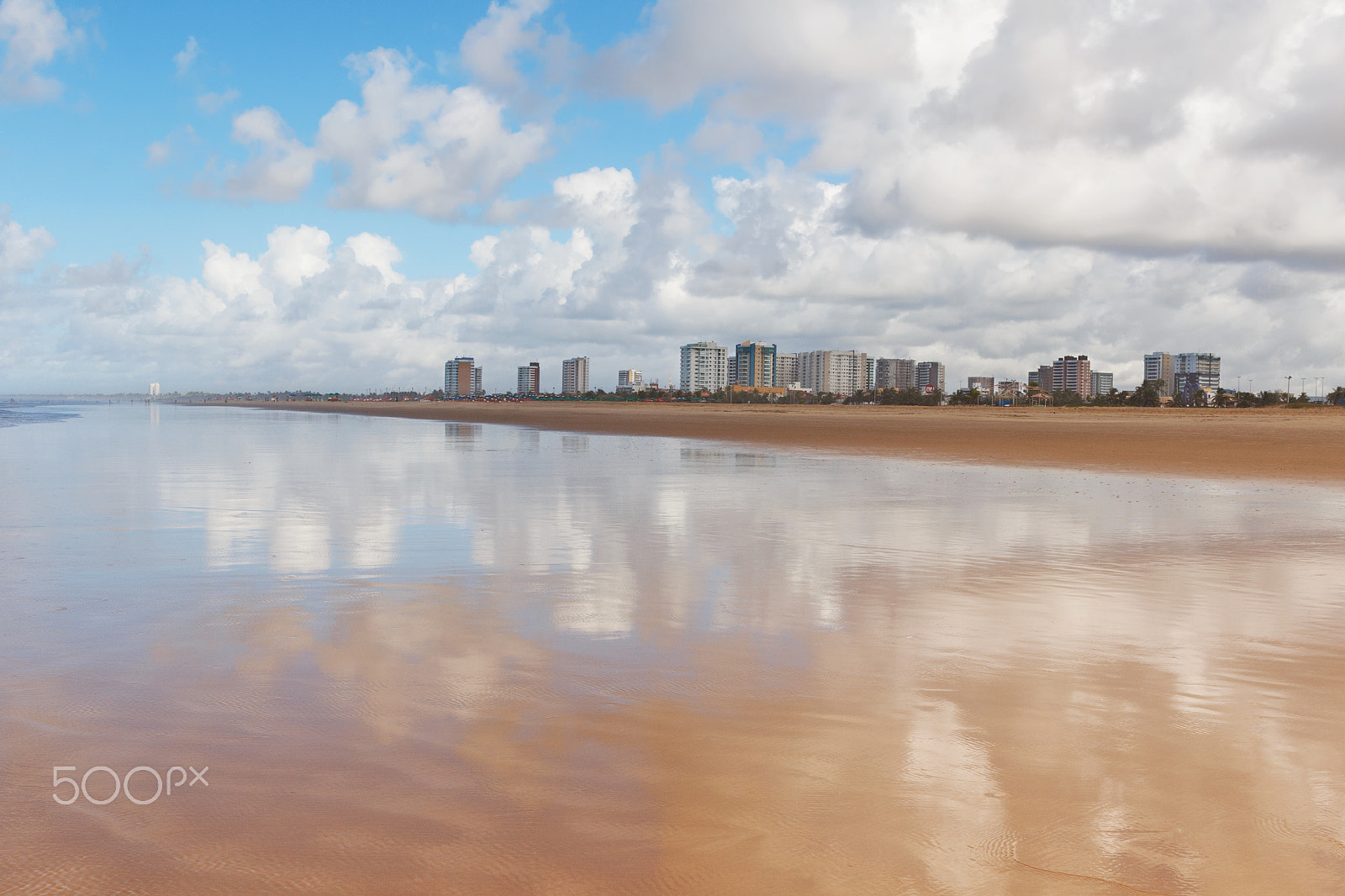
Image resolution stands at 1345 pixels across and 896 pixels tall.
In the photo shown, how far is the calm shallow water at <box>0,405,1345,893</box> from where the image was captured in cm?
337

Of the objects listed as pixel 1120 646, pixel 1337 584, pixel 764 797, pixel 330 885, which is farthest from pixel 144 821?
pixel 1337 584

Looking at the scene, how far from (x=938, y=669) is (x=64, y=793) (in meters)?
4.86

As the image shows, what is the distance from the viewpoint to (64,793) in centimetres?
383

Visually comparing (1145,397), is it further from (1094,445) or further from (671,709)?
(671,709)
